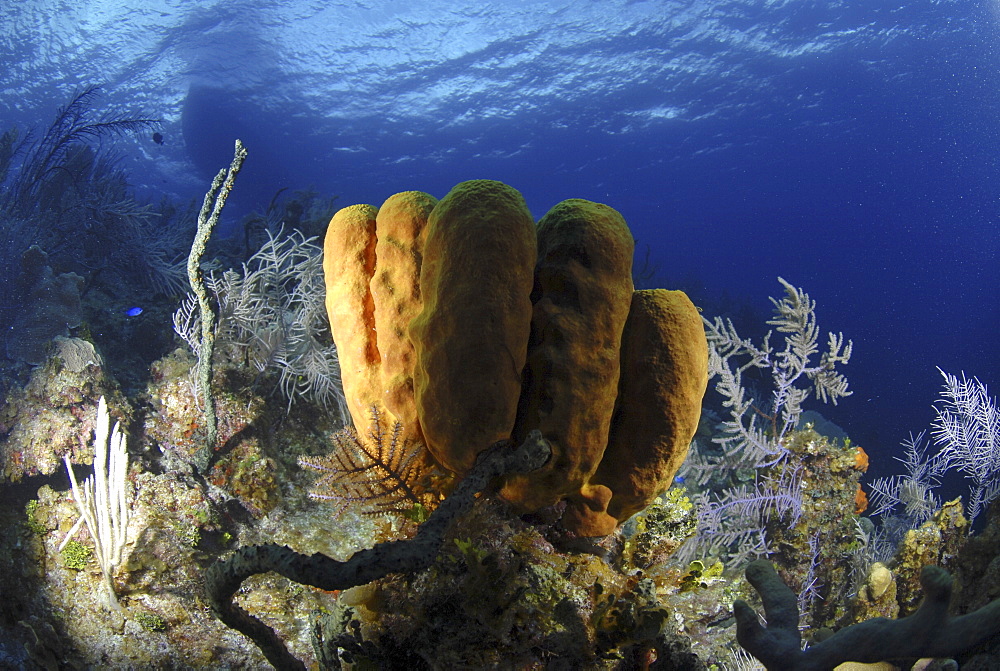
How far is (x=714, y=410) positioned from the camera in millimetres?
10484

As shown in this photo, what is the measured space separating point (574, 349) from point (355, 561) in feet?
3.56

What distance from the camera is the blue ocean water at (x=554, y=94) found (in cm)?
2341

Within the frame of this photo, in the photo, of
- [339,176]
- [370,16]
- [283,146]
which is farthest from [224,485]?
[339,176]

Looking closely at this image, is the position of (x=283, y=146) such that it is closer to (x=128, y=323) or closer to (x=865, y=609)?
(x=128, y=323)

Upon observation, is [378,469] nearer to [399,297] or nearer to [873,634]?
[399,297]

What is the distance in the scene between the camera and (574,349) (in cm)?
183

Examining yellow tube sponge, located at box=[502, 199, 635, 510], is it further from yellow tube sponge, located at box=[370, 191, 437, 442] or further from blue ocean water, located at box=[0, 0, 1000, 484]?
blue ocean water, located at box=[0, 0, 1000, 484]

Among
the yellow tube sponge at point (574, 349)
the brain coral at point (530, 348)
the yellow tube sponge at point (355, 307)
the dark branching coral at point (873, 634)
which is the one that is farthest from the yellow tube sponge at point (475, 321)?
the dark branching coral at point (873, 634)

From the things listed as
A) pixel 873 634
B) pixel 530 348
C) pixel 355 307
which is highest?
pixel 355 307

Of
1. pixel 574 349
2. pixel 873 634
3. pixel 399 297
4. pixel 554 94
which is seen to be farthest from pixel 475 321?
pixel 554 94

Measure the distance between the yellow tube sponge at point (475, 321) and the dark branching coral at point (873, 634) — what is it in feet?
3.98

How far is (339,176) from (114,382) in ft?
127

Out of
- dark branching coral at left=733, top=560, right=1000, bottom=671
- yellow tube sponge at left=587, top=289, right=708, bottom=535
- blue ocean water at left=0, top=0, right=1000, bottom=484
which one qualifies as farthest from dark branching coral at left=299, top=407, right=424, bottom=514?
blue ocean water at left=0, top=0, right=1000, bottom=484

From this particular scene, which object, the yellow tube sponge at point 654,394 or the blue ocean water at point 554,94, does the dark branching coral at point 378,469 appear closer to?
the yellow tube sponge at point 654,394
